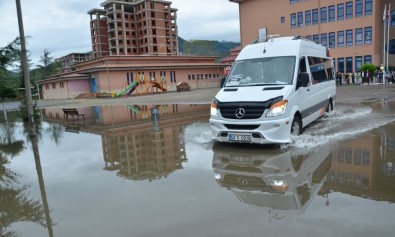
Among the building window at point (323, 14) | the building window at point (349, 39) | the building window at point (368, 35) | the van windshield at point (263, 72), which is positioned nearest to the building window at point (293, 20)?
the building window at point (323, 14)

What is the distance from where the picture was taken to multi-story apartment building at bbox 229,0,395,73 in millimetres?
40406

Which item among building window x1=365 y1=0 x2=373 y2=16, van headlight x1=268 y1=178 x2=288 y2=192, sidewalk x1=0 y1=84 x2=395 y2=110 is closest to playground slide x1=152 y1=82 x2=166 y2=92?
sidewalk x1=0 y1=84 x2=395 y2=110

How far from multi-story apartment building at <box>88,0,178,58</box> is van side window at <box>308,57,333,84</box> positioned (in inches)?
3150

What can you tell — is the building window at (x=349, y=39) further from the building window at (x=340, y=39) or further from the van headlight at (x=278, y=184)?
the van headlight at (x=278, y=184)

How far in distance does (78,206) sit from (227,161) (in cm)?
339

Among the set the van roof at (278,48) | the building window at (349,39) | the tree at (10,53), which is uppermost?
the building window at (349,39)

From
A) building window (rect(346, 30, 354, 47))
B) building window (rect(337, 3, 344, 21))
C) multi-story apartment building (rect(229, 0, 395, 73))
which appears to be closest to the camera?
multi-story apartment building (rect(229, 0, 395, 73))

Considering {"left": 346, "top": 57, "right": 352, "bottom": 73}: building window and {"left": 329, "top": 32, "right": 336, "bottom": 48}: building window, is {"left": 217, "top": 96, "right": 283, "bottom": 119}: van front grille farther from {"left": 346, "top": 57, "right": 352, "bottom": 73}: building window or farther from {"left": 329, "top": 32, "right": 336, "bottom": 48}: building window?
{"left": 329, "top": 32, "right": 336, "bottom": 48}: building window

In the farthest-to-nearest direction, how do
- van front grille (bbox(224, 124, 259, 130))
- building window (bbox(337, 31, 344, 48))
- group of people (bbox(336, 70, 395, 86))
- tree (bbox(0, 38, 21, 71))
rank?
1. building window (bbox(337, 31, 344, 48))
2. group of people (bbox(336, 70, 395, 86))
3. tree (bbox(0, 38, 21, 71))
4. van front grille (bbox(224, 124, 259, 130))

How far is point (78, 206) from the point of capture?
546 cm

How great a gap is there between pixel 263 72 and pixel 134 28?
91785 mm

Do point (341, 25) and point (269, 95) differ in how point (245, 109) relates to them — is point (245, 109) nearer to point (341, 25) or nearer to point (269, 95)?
point (269, 95)

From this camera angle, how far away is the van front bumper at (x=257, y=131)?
7734 millimetres

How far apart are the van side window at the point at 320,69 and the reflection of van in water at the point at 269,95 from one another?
1.3 inches
